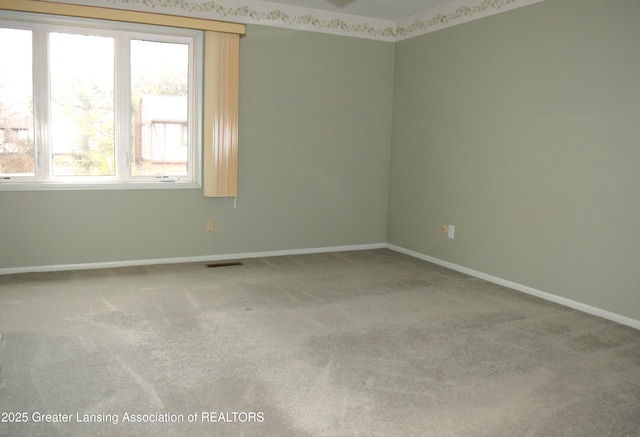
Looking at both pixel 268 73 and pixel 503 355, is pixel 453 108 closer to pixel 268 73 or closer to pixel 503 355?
pixel 268 73

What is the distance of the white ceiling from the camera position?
4.93 meters

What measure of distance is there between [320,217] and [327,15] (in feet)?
6.57

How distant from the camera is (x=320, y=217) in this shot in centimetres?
554

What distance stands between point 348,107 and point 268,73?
3.02 ft

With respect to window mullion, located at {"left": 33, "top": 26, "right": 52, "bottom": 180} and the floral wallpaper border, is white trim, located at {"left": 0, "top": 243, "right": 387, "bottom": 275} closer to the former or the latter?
window mullion, located at {"left": 33, "top": 26, "right": 52, "bottom": 180}

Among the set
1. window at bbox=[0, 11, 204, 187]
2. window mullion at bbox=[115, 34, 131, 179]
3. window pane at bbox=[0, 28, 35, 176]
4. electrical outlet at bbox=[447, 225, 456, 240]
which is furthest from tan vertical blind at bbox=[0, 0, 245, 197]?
electrical outlet at bbox=[447, 225, 456, 240]

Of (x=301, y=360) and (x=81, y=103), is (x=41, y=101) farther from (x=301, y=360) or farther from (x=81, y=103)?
(x=301, y=360)

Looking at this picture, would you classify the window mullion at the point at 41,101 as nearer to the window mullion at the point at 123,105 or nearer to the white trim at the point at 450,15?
the window mullion at the point at 123,105

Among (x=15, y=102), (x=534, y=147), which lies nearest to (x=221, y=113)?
(x=15, y=102)

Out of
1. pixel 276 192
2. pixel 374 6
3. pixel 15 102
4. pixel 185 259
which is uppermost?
pixel 374 6

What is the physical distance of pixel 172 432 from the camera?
6.89 ft

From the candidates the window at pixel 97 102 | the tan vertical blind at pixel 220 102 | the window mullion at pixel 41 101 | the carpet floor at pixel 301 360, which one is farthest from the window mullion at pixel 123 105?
the carpet floor at pixel 301 360

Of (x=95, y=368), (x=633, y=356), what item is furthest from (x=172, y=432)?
(x=633, y=356)

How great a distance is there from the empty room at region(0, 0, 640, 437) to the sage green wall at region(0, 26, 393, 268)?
0.07 ft
